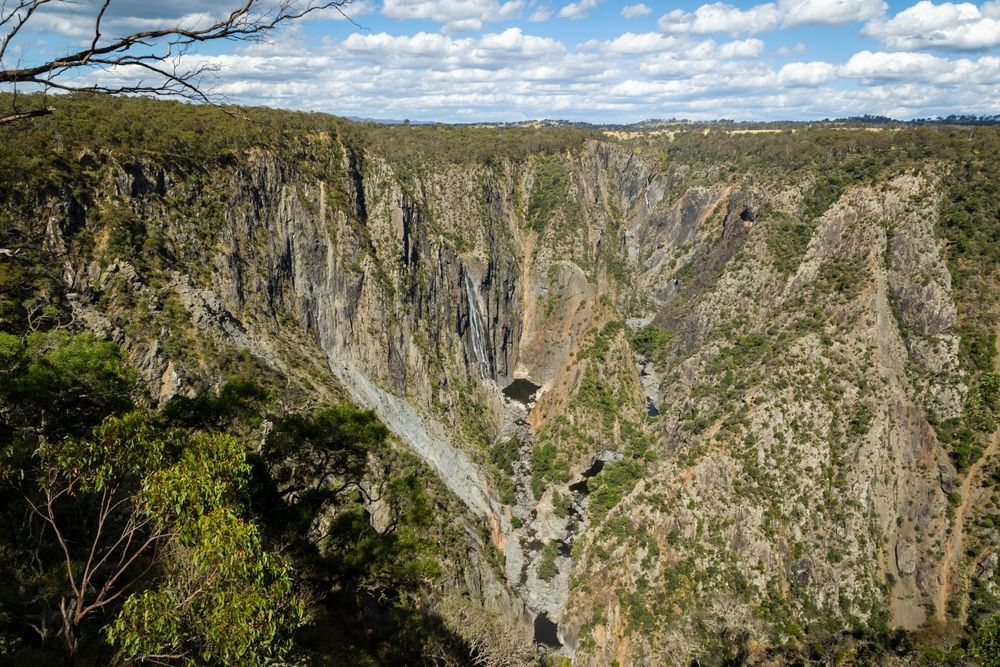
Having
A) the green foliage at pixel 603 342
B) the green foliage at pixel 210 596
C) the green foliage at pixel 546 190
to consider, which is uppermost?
the green foliage at pixel 546 190

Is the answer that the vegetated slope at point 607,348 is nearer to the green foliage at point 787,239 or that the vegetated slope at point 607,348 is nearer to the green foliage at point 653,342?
the green foliage at point 787,239

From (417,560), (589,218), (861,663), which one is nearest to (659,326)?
(589,218)

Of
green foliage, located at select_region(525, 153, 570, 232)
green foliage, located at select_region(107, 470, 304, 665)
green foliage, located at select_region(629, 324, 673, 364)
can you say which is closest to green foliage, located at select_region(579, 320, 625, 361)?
green foliage, located at select_region(629, 324, 673, 364)

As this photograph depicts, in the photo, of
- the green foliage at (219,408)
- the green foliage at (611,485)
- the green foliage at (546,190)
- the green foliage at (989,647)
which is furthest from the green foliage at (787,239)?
the green foliage at (219,408)

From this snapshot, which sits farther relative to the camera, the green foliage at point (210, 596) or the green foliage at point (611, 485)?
the green foliage at point (611, 485)

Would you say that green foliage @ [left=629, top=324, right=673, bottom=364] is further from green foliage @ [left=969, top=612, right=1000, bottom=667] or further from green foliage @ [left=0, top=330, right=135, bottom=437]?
green foliage @ [left=0, top=330, right=135, bottom=437]

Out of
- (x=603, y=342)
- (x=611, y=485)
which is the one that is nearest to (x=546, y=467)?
(x=611, y=485)

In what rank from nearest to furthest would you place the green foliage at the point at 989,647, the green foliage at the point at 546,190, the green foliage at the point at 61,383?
the green foliage at the point at 61,383
the green foliage at the point at 989,647
the green foliage at the point at 546,190
